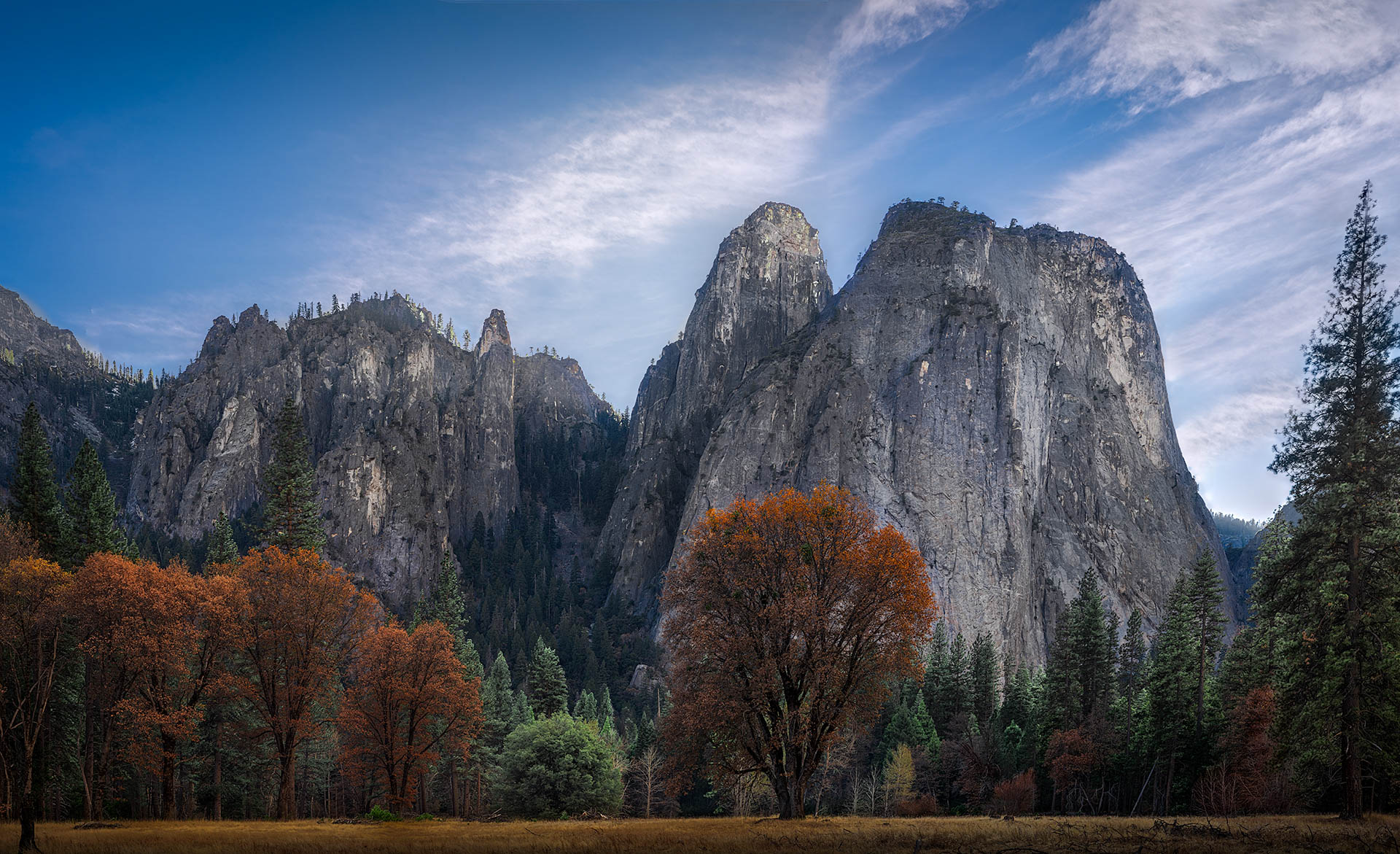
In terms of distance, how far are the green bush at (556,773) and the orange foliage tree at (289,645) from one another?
532 inches

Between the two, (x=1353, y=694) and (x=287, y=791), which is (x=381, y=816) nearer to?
(x=287, y=791)

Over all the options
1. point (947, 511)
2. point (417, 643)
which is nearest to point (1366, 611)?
point (417, 643)

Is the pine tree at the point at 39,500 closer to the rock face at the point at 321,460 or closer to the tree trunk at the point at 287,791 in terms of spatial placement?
the tree trunk at the point at 287,791

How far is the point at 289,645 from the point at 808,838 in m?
27.8

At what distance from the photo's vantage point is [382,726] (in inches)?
1679

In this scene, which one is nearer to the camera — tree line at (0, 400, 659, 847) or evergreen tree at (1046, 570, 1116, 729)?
tree line at (0, 400, 659, 847)

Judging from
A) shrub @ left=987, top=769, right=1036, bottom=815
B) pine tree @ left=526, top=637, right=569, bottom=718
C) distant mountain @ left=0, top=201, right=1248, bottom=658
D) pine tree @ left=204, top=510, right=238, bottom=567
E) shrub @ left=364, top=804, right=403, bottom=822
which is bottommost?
shrub @ left=987, top=769, right=1036, bottom=815

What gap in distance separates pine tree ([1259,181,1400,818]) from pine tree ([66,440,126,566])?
2362 inches

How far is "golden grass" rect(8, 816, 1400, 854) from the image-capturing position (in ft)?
56.3

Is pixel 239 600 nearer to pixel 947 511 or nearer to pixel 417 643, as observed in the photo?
pixel 417 643

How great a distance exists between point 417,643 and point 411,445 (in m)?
154

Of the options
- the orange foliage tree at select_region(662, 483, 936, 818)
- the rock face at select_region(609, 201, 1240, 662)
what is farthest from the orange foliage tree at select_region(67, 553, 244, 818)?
the rock face at select_region(609, 201, 1240, 662)

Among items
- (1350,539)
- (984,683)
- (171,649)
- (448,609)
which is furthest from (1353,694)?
(448,609)

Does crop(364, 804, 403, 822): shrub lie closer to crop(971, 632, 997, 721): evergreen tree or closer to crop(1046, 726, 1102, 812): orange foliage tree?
crop(1046, 726, 1102, 812): orange foliage tree
